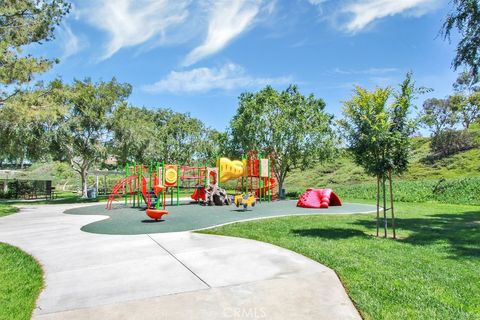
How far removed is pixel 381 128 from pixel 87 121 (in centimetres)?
2294

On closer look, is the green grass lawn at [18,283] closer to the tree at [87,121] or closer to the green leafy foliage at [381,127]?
the green leafy foliage at [381,127]

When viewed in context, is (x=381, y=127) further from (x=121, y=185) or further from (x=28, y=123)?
(x=28, y=123)

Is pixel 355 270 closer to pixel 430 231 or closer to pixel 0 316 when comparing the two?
pixel 0 316

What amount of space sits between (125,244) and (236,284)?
14.9 ft

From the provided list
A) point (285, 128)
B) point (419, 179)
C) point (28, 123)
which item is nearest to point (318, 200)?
point (285, 128)

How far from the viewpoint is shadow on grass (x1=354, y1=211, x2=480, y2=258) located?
331 inches

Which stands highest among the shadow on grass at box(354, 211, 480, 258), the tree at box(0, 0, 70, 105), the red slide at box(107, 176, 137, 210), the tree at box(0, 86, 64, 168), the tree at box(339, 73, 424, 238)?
the tree at box(0, 0, 70, 105)

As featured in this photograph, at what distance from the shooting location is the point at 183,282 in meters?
5.60

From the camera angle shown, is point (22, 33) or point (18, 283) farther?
point (22, 33)

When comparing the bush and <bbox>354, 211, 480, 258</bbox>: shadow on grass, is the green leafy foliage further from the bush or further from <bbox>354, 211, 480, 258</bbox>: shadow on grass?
the bush

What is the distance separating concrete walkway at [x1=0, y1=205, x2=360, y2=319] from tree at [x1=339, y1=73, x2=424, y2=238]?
12.9ft

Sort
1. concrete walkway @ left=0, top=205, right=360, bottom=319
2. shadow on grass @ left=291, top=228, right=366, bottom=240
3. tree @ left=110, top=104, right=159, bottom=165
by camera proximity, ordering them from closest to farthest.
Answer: concrete walkway @ left=0, top=205, right=360, bottom=319 → shadow on grass @ left=291, top=228, right=366, bottom=240 → tree @ left=110, top=104, right=159, bottom=165

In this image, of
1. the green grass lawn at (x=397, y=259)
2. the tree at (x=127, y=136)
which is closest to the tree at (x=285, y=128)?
the tree at (x=127, y=136)

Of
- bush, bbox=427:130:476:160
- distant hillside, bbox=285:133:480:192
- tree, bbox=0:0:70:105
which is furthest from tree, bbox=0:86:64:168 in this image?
bush, bbox=427:130:476:160
